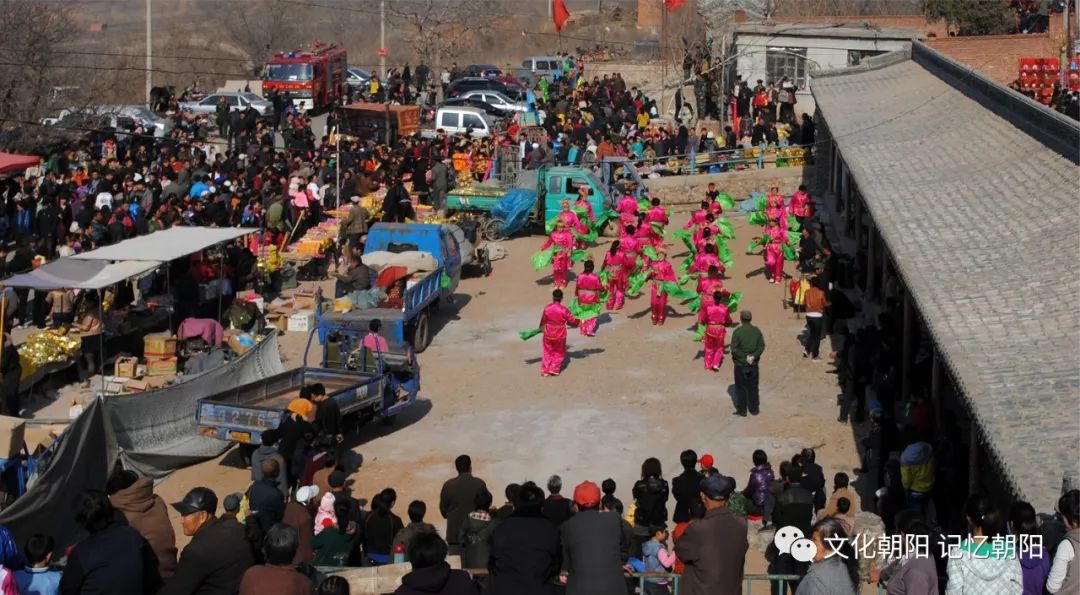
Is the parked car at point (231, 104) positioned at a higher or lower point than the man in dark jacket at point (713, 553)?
higher

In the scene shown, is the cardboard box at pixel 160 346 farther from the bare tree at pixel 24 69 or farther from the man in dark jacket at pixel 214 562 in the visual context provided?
the bare tree at pixel 24 69

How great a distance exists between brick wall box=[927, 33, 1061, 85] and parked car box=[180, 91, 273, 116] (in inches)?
791

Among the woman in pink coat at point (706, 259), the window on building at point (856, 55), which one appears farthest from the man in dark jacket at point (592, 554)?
the window on building at point (856, 55)

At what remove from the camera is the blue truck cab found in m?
20.1

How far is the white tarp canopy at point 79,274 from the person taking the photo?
1844 cm

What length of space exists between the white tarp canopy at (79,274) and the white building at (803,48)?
26.9 meters

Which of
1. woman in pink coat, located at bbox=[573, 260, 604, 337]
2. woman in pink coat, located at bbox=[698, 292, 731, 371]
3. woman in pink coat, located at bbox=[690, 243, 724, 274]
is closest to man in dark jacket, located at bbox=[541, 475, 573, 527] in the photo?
woman in pink coat, located at bbox=[698, 292, 731, 371]

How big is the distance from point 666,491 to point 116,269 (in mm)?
9425

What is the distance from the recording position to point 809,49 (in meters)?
43.9

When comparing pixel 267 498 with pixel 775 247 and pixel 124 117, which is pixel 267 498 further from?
pixel 124 117

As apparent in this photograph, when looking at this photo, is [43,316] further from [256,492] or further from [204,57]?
[204,57]

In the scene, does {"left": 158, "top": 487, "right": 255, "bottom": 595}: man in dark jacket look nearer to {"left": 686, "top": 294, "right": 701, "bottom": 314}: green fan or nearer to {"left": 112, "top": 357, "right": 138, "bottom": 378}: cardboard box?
{"left": 112, "top": 357, "right": 138, "bottom": 378}: cardboard box

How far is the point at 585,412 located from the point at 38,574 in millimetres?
10540

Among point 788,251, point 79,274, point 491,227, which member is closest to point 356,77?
point 491,227
